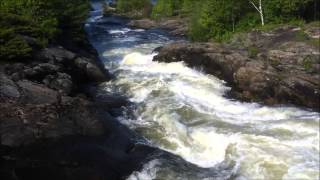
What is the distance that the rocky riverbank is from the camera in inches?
816

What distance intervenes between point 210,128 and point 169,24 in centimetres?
4514

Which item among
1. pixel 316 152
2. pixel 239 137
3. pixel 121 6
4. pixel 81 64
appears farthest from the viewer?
pixel 121 6

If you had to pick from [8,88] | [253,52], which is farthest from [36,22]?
[253,52]

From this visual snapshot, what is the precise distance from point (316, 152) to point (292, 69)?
10410 millimetres

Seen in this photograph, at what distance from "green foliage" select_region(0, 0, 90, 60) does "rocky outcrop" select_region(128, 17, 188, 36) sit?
17.4 meters

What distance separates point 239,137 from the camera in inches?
987

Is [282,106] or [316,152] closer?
[316,152]

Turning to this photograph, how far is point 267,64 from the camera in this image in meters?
33.6

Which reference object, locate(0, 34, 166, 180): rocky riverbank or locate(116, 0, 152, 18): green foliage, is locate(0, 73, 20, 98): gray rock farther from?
locate(116, 0, 152, 18): green foliage

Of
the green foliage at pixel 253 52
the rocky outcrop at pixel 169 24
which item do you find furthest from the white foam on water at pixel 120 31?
the green foliage at pixel 253 52

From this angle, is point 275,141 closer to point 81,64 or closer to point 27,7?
point 81,64

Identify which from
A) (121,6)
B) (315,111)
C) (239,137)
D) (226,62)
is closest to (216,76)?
(226,62)

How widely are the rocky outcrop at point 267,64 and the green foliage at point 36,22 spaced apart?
36.8 ft

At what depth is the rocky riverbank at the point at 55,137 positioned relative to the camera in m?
20.7
